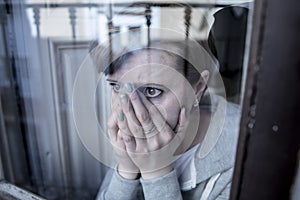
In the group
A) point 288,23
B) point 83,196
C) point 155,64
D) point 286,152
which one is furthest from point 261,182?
point 83,196

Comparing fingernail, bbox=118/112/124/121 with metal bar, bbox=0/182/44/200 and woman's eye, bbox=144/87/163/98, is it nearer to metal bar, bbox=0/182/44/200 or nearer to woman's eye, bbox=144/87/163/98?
woman's eye, bbox=144/87/163/98

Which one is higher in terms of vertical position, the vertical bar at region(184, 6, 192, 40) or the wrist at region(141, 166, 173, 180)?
the vertical bar at region(184, 6, 192, 40)

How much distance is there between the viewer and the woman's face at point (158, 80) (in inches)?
18.8

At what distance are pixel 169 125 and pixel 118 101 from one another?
11 cm

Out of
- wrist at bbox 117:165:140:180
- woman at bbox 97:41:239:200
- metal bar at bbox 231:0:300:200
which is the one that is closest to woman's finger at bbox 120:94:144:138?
woman at bbox 97:41:239:200

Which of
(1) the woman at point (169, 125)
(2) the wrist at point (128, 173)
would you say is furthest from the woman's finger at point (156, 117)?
(2) the wrist at point (128, 173)

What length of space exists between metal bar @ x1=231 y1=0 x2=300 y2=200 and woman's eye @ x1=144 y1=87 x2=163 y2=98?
0.24 metres

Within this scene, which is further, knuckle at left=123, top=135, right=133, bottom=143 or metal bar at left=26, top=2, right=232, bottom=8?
metal bar at left=26, top=2, right=232, bottom=8

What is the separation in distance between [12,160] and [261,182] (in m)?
0.74

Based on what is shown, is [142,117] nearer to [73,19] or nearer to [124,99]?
[124,99]

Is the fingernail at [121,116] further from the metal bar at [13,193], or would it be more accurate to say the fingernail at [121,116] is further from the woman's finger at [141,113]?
the metal bar at [13,193]

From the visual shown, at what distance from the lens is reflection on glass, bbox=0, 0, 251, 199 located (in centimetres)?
49

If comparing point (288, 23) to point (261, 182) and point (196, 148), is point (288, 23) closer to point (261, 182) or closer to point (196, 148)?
point (261, 182)

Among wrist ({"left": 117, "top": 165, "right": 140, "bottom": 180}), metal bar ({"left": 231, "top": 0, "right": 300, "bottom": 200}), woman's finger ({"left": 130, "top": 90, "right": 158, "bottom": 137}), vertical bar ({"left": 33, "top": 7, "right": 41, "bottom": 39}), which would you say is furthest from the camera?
vertical bar ({"left": 33, "top": 7, "right": 41, "bottom": 39})
